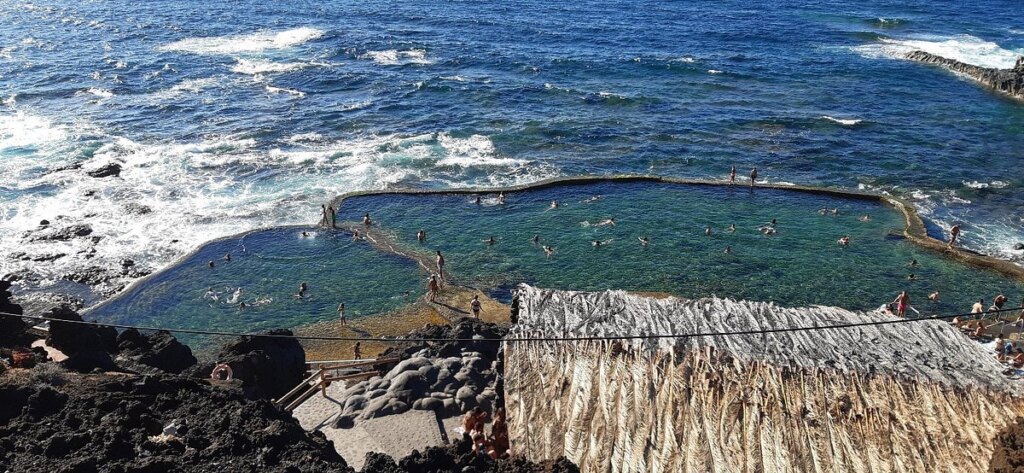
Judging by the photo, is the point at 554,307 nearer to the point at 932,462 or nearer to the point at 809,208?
the point at 932,462

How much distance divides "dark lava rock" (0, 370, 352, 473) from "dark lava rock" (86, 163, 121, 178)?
96.9ft

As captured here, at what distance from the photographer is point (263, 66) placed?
68.2m

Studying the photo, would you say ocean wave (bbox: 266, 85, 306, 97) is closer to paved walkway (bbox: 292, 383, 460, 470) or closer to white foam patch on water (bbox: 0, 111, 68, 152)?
white foam patch on water (bbox: 0, 111, 68, 152)

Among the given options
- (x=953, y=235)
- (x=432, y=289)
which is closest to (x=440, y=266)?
(x=432, y=289)

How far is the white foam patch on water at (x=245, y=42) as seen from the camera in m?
74.5

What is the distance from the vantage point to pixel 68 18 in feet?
294

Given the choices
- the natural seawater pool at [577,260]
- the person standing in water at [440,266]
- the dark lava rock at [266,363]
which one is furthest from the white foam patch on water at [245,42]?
the dark lava rock at [266,363]

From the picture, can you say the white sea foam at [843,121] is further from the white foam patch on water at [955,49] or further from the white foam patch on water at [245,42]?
the white foam patch on water at [245,42]

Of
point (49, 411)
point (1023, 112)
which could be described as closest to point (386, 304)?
point (49, 411)

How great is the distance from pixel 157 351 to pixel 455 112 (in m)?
35.7

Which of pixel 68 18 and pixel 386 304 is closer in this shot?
pixel 386 304

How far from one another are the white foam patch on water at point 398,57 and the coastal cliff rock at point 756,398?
53879 millimetres

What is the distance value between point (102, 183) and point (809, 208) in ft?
133

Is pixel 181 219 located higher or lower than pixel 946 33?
lower
